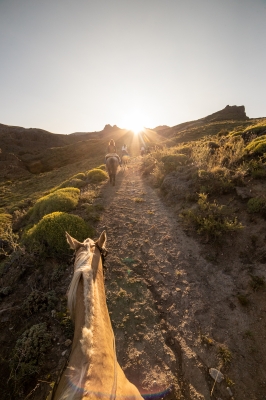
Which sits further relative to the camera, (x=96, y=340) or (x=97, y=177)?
(x=97, y=177)

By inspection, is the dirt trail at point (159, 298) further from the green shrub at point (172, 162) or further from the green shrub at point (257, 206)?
the green shrub at point (172, 162)

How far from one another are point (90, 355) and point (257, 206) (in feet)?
24.1

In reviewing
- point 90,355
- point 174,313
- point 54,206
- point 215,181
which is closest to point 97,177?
point 54,206

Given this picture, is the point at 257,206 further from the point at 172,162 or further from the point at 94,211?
the point at 172,162

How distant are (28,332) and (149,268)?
349cm

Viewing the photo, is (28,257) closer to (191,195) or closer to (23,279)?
(23,279)

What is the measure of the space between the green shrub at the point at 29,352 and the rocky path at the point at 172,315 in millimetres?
1551

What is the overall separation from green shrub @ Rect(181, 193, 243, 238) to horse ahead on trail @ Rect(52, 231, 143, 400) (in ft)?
17.8

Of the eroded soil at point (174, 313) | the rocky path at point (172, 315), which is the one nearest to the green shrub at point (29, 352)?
the eroded soil at point (174, 313)

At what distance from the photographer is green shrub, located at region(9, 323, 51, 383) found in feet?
12.4

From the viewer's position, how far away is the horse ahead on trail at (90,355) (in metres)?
1.50

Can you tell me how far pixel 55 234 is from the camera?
716 cm

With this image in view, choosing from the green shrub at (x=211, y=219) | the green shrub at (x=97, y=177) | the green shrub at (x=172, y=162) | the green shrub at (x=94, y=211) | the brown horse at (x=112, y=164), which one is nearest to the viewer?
the green shrub at (x=211, y=219)

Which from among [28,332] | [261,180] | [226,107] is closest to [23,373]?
[28,332]
